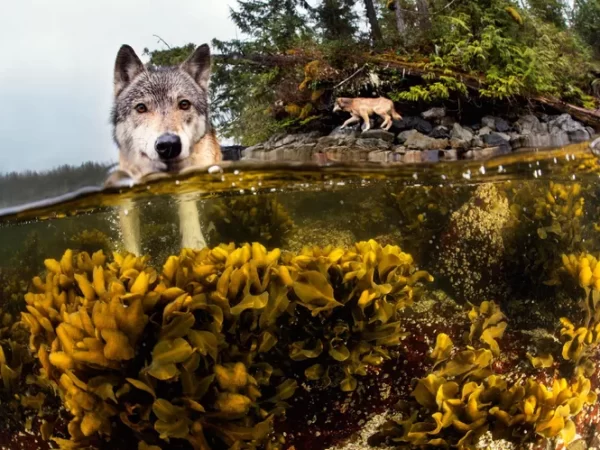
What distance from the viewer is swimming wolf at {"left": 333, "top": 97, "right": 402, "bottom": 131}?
1295 millimetres

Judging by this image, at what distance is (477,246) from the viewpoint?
1460 mm

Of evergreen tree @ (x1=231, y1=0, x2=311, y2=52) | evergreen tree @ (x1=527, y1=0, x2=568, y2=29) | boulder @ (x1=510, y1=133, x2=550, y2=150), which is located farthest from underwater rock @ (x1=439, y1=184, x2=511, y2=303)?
evergreen tree @ (x1=231, y1=0, x2=311, y2=52)

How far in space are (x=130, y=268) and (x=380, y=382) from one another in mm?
601

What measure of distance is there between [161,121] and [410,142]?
0.51 meters

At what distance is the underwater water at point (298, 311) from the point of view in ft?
3.97

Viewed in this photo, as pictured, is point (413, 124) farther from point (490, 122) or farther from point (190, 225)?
point (190, 225)

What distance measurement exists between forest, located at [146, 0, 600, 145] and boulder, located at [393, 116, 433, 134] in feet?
0.13

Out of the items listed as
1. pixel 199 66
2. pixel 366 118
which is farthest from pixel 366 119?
pixel 199 66

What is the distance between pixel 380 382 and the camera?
1390 millimetres

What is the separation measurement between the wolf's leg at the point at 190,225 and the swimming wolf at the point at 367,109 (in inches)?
14.1

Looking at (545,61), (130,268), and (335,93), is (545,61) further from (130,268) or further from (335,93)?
(130,268)

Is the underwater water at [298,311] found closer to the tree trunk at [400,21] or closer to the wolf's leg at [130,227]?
the wolf's leg at [130,227]

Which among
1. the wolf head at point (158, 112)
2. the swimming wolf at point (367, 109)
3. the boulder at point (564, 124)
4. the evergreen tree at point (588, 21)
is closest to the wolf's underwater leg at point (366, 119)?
the swimming wolf at point (367, 109)

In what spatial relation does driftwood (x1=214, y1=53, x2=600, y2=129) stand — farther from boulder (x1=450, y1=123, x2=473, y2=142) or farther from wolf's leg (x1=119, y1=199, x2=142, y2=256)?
wolf's leg (x1=119, y1=199, x2=142, y2=256)
